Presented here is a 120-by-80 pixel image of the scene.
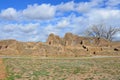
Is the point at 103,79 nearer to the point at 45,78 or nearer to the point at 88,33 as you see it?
the point at 45,78

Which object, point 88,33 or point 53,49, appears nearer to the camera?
point 53,49

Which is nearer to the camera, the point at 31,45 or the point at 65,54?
the point at 65,54

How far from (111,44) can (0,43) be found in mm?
30337

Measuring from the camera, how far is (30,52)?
161ft

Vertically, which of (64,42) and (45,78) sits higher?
(64,42)

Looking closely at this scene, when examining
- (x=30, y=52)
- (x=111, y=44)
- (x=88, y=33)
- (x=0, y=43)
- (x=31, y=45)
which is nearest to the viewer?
(x=30, y=52)

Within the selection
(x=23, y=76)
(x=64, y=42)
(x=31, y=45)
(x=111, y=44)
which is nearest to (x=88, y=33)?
(x=111, y=44)

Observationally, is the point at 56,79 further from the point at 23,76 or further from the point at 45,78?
the point at 23,76

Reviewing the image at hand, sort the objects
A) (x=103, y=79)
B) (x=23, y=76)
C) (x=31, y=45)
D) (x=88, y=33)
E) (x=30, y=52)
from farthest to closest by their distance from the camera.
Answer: (x=88, y=33) < (x=31, y=45) < (x=30, y=52) < (x=23, y=76) < (x=103, y=79)

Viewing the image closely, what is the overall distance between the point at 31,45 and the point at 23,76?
35.6 meters

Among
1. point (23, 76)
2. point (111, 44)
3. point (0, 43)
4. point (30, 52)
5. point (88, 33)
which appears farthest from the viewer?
point (88, 33)

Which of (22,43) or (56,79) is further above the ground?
(22,43)

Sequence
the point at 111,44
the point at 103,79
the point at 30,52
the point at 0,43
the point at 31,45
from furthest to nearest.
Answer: the point at 111,44
the point at 0,43
the point at 31,45
the point at 30,52
the point at 103,79

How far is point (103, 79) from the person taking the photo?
53.3ft
